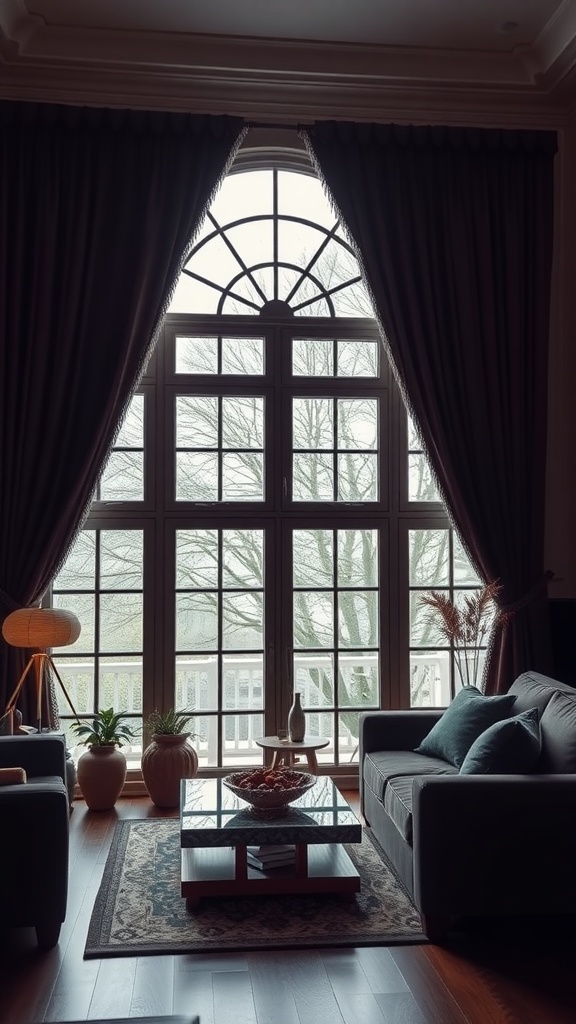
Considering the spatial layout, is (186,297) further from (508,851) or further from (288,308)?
(508,851)

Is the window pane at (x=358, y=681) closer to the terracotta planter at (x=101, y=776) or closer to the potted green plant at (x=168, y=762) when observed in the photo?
the potted green plant at (x=168, y=762)

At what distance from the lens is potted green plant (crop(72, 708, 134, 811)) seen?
18.0 feet

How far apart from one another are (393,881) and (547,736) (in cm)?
103

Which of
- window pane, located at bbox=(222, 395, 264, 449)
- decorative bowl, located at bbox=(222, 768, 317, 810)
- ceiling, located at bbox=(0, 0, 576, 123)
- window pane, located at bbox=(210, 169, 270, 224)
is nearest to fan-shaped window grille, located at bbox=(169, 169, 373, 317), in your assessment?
window pane, located at bbox=(210, 169, 270, 224)

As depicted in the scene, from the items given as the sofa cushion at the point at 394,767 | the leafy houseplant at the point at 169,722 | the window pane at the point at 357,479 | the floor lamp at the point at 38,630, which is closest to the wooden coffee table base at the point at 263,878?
the sofa cushion at the point at 394,767

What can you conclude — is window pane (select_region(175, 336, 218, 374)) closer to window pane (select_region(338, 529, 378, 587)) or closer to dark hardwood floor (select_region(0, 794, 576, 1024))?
window pane (select_region(338, 529, 378, 587))

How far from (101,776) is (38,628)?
1.01m

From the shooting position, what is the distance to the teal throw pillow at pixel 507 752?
385cm

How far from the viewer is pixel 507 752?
3854 mm

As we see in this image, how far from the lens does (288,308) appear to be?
626 cm

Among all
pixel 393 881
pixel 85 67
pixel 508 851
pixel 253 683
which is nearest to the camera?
→ pixel 508 851

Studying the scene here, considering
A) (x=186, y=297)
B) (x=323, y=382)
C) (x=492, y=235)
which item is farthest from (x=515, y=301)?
(x=186, y=297)

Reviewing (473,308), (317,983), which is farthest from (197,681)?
(473,308)

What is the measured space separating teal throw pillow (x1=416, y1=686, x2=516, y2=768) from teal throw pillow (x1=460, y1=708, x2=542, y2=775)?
56 centimetres
